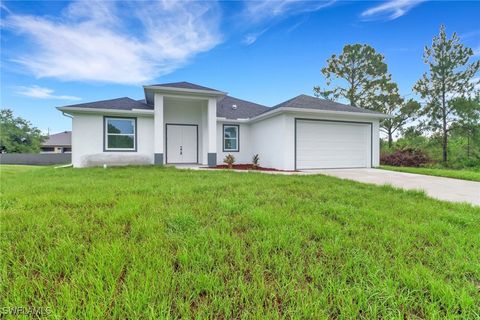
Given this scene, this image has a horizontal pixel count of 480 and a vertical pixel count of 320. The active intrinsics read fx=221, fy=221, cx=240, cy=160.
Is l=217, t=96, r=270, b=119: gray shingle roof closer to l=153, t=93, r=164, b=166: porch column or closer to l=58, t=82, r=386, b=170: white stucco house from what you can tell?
l=58, t=82, r=386, b=170: white stucco house

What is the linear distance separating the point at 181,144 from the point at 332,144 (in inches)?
320

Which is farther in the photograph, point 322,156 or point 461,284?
point 322,156

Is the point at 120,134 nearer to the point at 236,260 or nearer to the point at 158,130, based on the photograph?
the point at 158,130

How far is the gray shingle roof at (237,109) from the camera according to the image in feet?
42.7

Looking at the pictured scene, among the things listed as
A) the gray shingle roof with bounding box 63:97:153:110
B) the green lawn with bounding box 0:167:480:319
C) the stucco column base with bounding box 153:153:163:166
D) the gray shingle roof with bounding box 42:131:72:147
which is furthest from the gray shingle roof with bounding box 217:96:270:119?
the gray shingle roof with bounding box 42:131:72:147

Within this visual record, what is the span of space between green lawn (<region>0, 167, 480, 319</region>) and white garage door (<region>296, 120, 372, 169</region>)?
23.1 feet

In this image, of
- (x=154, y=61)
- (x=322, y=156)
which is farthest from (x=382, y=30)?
(x=154, y=61)

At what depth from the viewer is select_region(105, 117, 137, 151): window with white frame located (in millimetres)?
10789

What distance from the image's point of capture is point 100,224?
8.91 ft

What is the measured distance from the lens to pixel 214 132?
36.5 ft

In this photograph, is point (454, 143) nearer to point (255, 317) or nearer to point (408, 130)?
point (408, 130)

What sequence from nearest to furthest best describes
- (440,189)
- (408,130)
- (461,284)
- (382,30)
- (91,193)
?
(461,284) → (91,193) → (440,189) → (382,30) → (408,130)

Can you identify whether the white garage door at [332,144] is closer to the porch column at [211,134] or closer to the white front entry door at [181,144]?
A: the porch column at [211,134]

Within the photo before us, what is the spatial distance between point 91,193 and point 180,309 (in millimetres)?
3742
